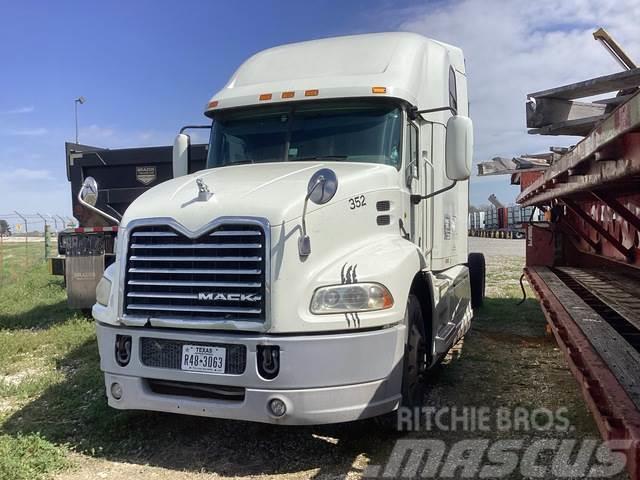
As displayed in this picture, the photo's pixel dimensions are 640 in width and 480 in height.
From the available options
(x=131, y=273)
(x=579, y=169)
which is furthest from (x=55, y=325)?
(x=579, y=169)

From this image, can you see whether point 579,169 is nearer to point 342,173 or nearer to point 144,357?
point 342,173

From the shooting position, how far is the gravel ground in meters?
3.81

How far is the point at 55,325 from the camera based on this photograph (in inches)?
342

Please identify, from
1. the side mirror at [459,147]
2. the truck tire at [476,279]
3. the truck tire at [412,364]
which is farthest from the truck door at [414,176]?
the truck tire at [476,279]

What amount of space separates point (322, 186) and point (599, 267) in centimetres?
596

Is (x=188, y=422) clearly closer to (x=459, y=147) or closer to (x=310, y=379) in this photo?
(x=310, y=379)

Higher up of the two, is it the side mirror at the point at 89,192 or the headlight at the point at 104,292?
the side mirror at the point at 89,192

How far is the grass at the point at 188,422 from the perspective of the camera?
3912 mm

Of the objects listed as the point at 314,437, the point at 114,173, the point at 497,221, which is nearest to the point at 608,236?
the point at 314,437

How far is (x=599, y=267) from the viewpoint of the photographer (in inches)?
319

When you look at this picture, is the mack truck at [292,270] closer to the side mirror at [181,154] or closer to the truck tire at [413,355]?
the truck tire at [413,355]

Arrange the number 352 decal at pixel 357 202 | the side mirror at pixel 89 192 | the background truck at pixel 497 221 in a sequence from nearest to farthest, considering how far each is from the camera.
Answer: the number 352 decal at pixel 357 202 → the side mirror at pixel 89 192 → the background truck at pixel 497 221

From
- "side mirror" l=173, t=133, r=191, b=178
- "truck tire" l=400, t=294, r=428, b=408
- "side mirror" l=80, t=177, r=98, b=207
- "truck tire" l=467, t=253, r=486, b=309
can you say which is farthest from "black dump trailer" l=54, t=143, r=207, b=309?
"truck tire" l=400, t=294, r=428, b=408

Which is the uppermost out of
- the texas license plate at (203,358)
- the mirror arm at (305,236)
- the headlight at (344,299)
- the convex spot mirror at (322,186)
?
the convex spot mirror at (322,186)
